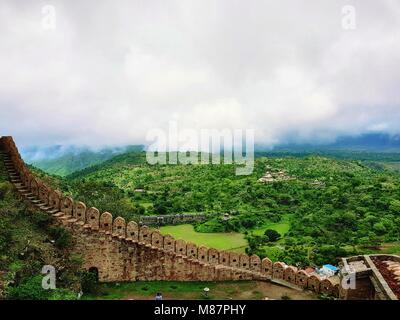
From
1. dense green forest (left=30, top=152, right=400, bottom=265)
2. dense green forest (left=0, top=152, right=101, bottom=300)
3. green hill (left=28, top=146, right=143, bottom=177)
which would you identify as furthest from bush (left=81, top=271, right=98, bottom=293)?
green hill (left=28, top=146, right=143, bottom=177)

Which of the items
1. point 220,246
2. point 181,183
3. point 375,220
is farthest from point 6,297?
point 181,183

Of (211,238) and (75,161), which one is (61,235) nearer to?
(211,238)

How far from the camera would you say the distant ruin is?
762 inches

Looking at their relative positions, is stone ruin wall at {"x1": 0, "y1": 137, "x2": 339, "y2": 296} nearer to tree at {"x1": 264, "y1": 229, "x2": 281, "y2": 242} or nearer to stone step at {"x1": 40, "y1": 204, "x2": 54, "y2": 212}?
stone step at {"x1": 40, "y1": 204, "x2": 54, "y2": 212}

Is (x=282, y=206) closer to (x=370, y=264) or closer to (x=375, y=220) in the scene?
(x=375, y=220)

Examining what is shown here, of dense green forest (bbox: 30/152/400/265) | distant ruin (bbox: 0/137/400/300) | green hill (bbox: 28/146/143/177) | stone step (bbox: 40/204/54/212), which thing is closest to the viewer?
stone step (bbox: 40/204/54/212)

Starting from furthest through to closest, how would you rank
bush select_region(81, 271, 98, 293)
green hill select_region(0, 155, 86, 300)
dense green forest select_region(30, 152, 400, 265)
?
1. dense green forest select_region(30, 152, 400, 265)
2. bush select_region(81, 271, 98, 293)
3. green hill select_region(0, 155, 86, 300)

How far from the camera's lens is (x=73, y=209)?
1972 cm

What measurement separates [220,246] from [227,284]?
2217cm

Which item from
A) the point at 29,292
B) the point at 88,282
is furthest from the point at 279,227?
the point at 29,292

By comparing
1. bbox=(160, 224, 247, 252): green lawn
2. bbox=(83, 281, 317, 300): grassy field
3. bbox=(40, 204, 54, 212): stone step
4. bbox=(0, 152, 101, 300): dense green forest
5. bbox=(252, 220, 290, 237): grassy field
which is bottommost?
bbox=(83, 281, 317, 300): grassy field

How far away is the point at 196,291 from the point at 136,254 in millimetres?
2912

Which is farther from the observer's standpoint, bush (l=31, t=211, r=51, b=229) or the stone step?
the stone step

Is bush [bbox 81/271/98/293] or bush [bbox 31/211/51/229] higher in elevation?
bush [bbox 31/211/51/229]
